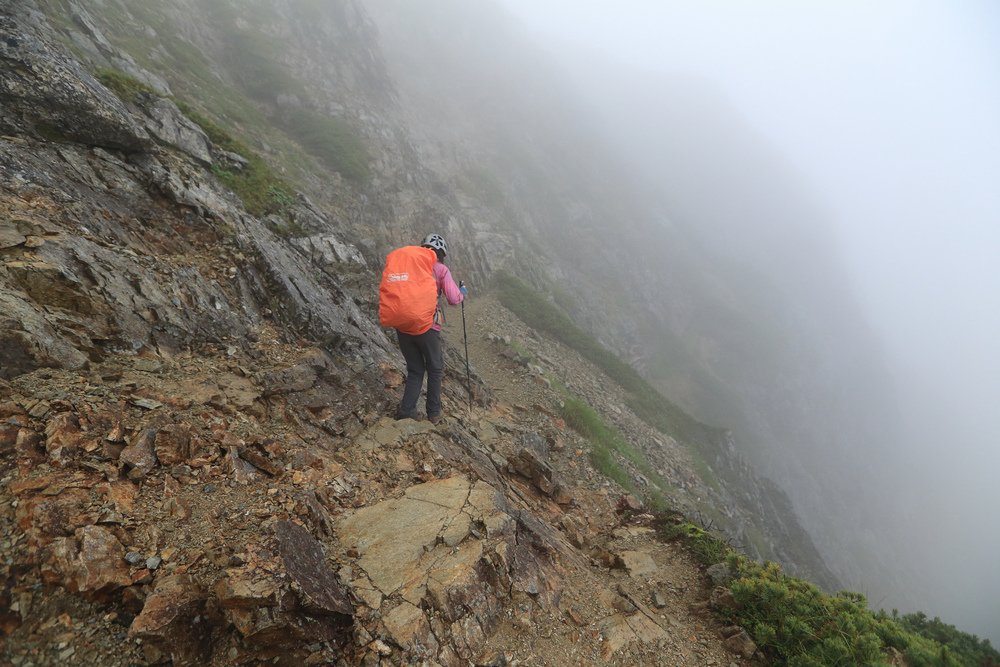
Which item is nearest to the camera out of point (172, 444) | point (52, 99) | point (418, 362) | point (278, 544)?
point (278, 544)

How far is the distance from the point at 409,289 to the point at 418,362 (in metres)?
1.55

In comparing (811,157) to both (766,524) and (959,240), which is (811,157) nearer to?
(959,240)

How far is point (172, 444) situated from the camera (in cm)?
475

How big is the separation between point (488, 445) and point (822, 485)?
72293 mm

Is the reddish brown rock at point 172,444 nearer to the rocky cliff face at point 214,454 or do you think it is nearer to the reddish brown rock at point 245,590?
the rocky cliff face at point 214,454

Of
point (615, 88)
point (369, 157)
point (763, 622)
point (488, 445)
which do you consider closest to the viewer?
point (763, 622)

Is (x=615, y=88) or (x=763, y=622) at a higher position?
(x=615, y=88)

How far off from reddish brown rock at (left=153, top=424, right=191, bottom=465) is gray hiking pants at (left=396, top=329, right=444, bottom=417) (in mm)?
3331

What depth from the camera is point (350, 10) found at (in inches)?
1781

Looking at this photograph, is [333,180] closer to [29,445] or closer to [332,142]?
[332,142]

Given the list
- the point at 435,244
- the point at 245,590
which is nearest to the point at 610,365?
the point at 435,244

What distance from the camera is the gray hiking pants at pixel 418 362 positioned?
757 cm

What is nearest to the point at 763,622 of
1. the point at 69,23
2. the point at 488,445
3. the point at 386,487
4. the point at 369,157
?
the point at 386,487

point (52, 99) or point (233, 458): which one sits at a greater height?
point (233, 458)
